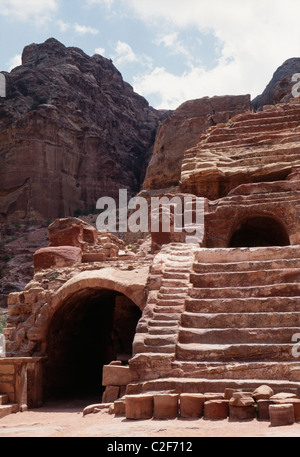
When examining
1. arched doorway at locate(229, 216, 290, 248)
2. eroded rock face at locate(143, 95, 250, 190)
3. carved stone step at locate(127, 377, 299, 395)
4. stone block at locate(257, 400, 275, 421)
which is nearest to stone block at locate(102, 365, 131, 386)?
carved stone step at locate(127, 377, 299, 395)

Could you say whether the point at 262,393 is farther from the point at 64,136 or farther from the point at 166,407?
the point at 64,136

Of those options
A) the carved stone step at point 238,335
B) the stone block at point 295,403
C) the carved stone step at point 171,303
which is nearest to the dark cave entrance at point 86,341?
the carved stone step at point 171,303

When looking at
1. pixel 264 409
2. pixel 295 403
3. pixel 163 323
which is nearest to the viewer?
pixel 295 403

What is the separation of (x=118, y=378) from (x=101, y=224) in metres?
31.2

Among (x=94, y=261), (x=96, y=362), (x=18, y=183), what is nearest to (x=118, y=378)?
(x=94, y=261)

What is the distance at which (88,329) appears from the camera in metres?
14.3

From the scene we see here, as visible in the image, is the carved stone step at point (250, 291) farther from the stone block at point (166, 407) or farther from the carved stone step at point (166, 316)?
the stone block at point (166, 407)

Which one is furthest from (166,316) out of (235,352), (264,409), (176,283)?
(264,409)

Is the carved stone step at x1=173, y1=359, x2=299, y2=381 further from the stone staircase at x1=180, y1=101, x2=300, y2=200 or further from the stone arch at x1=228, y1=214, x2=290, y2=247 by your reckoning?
the stone staircase at x1=180, y1=101, x2=300, y2=200

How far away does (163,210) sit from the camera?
11430mm

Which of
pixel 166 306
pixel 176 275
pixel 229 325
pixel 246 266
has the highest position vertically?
pixel 246 266

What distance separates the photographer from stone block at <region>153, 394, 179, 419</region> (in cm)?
584

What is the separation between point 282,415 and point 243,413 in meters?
0.56
